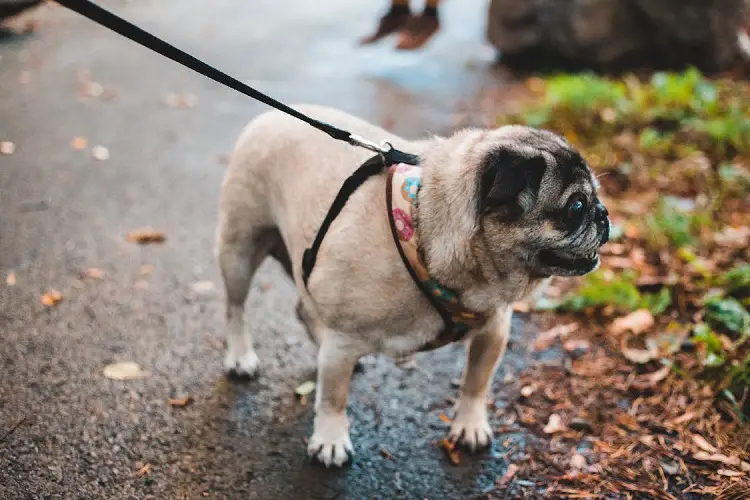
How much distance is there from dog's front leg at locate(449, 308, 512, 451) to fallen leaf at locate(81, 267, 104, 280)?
8.61 ft

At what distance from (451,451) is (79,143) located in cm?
505

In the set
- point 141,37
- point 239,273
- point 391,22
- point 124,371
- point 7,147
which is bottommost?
point 7,147

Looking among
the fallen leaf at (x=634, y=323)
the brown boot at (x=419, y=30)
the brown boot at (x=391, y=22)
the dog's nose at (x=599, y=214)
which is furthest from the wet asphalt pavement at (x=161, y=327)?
the brown boot at (x=391, y=22)

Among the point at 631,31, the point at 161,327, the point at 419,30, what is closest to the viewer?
the point at 161,327

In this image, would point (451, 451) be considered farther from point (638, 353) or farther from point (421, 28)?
point (421, 28)

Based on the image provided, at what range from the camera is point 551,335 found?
4.36 m

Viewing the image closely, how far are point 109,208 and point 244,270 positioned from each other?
8.22 feet

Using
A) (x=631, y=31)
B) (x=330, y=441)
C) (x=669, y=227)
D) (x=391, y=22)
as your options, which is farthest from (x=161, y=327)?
(x=391, y=22)

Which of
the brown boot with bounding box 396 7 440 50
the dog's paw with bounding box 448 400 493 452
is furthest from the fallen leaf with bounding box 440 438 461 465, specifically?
the brown boot with bounding box 396 7 440 50

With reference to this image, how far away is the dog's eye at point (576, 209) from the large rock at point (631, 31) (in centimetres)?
651

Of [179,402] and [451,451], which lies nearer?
[451,451]

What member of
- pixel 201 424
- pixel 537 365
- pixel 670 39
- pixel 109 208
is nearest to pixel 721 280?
pixel 537 365

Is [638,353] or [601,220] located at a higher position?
[601,220]

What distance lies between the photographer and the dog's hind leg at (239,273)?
11.6 ft
